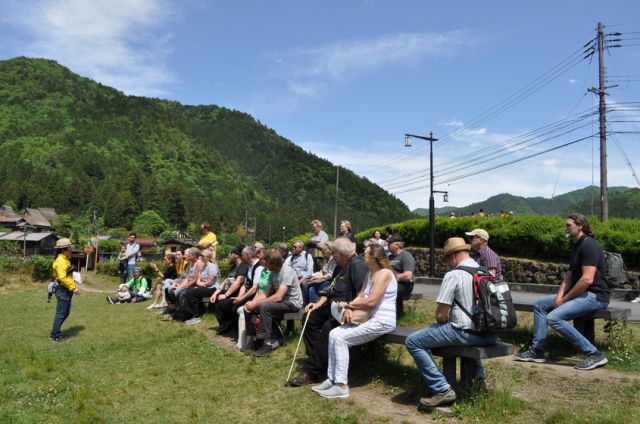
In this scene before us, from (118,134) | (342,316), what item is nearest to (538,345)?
(342,316)

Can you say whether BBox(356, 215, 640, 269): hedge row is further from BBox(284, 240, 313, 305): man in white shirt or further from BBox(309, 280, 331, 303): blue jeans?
BBox(309, 280, 331, 303): blue jeans

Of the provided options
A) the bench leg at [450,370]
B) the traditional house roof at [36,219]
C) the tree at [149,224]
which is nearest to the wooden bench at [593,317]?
the bench leg at [450,370]

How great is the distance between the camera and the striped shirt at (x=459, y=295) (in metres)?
4.70

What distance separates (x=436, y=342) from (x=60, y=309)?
735cm

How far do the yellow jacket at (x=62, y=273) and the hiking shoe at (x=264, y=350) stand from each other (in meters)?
4.31

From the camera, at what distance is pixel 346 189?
180m

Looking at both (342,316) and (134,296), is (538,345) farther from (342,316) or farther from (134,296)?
(134,296)

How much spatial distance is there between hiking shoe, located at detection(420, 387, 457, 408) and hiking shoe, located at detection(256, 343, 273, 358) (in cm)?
308

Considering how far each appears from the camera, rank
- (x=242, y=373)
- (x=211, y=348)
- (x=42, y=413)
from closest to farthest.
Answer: (x=42, y=413), (x=242, y=373), (x=211, y=348)

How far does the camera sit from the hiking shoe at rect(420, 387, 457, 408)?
472 centimetres

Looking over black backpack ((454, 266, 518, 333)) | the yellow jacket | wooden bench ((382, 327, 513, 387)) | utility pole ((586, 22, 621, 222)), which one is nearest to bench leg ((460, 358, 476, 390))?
wooden bench ((382, 327, 513, 387))

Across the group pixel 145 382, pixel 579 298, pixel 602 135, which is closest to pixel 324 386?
pixel 145 382

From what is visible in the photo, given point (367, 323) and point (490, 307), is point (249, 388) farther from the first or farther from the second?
point (490, 307)

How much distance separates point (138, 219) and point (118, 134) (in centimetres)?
5971
